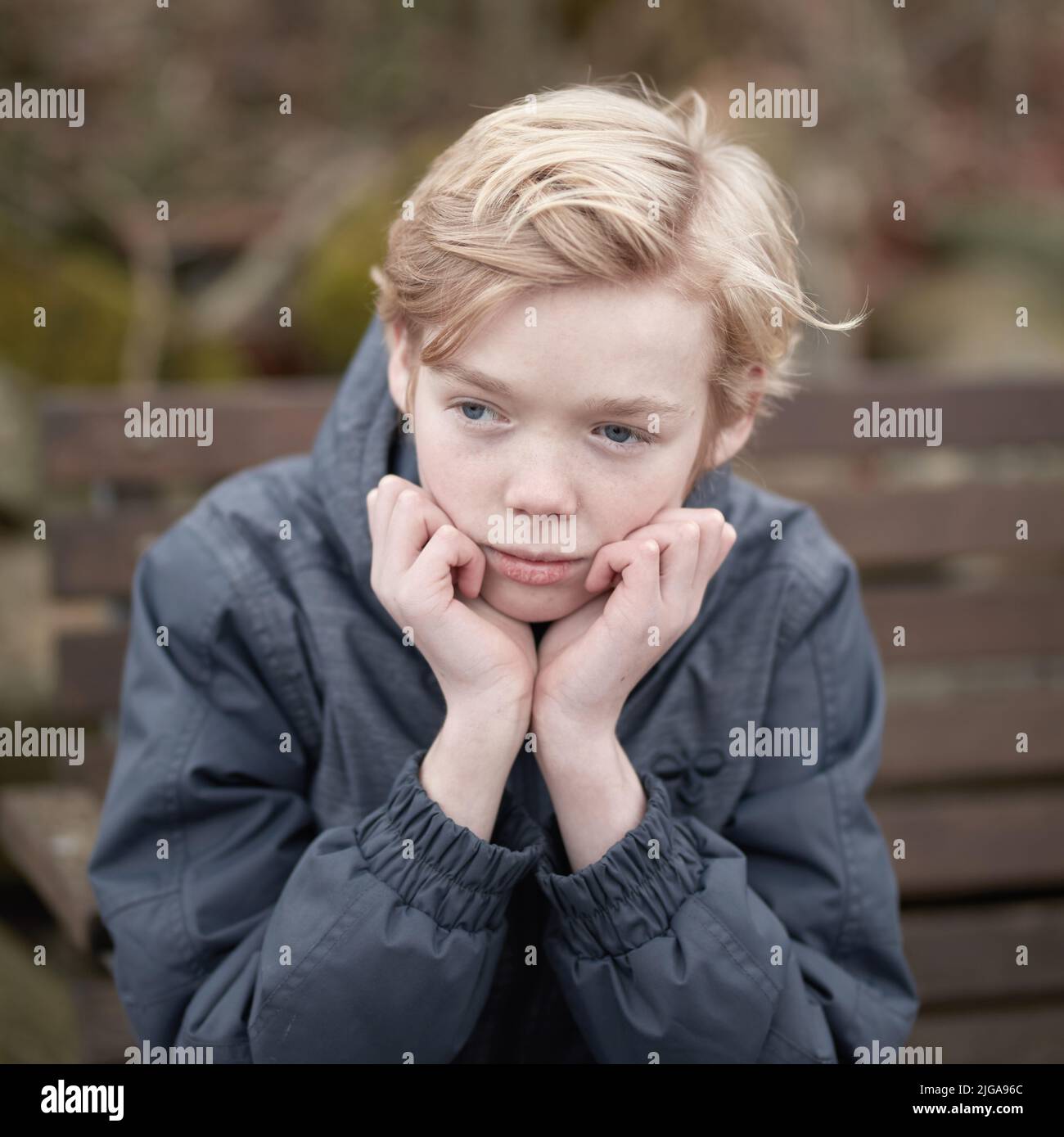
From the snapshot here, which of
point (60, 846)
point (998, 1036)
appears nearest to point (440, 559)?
point (60, 846)

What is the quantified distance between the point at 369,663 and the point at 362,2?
6504mm

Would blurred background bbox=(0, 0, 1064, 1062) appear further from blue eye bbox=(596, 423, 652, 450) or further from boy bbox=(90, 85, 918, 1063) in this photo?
blue eye bbox=(596, 423, 652, 450)

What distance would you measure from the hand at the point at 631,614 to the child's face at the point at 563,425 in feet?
0.10

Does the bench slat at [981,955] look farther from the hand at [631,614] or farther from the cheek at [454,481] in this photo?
the cheek at [454,481]

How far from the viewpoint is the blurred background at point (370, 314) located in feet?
9.37

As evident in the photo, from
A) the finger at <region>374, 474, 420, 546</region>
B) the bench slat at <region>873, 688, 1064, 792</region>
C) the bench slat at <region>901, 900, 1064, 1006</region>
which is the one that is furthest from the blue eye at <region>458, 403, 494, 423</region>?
the bench slat at <region>901, 900, 1064, 1006</region>

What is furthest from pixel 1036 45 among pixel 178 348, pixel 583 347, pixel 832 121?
pixel 583 347

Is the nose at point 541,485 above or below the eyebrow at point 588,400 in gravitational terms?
below

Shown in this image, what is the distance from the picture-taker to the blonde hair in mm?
1670

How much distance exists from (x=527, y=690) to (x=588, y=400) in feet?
1.45

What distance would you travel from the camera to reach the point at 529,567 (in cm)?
183

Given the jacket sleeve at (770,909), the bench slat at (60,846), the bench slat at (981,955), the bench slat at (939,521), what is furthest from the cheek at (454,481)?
the bench slat at (981,955)

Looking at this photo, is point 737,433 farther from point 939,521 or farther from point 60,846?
point 60,846
